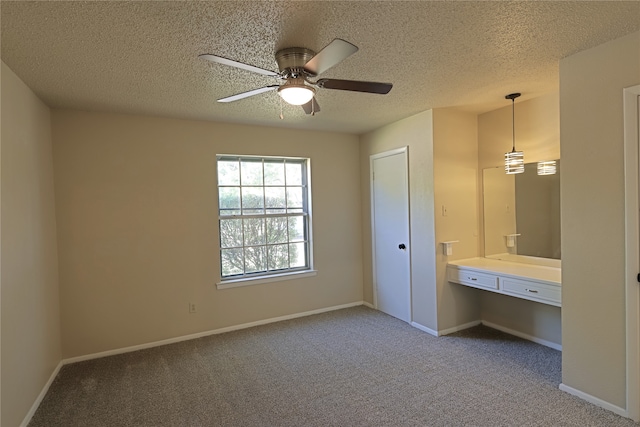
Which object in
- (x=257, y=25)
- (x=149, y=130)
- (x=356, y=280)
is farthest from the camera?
(x=356, y=280)

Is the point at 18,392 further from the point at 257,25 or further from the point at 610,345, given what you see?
the point at 610,345

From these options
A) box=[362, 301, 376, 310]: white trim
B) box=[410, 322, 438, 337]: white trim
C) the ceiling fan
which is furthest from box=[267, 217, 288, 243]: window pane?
the ceiling fan

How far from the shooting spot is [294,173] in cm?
452

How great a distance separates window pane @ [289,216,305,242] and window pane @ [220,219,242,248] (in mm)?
682

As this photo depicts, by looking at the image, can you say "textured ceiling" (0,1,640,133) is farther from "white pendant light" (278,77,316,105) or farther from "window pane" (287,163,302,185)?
"window pane" (287,163,302,185)

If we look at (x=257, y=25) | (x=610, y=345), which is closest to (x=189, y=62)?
(x=257, y=25)

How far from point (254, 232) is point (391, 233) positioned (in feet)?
5.61

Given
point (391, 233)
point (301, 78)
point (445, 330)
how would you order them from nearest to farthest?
point (301, 78), point (445, 330), point (391, 233)

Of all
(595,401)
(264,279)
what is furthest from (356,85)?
(264,279)

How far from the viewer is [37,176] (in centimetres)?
280

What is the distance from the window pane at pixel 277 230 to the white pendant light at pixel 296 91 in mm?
2444

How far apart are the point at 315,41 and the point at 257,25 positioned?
36 centimetres

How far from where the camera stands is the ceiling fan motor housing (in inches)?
82.5

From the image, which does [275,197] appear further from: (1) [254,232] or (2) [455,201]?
(2) [455,201]
